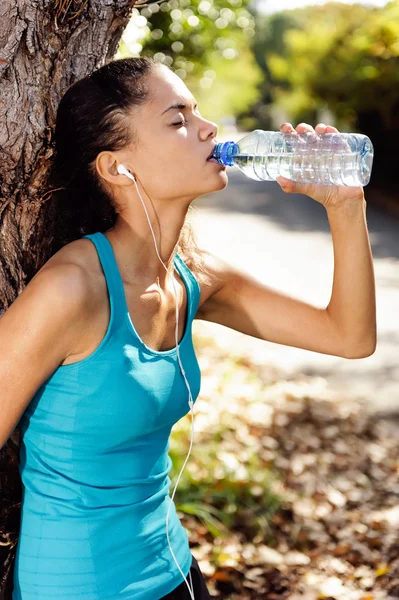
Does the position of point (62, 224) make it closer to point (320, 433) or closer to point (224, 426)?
point (224, 426)

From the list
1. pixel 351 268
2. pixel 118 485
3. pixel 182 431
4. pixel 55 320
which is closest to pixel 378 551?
pixel 182 431

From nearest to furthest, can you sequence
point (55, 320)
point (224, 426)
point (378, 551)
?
1. point (55, 320)
2. point (378, 551)
3. point (224, 426)

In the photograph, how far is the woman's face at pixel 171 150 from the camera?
2.10 meters

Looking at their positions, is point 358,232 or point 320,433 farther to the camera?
point 320,433

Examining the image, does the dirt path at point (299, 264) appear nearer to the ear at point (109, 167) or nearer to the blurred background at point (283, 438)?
the blurred background at point (283, 438)

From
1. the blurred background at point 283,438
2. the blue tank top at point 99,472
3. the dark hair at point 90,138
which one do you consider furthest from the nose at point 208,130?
the blurred background at point 283,438

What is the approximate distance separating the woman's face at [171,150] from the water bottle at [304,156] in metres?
0.06

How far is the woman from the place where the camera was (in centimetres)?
187

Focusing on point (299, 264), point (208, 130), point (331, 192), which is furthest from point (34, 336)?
point (299, 264)

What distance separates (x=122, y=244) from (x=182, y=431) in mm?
2788

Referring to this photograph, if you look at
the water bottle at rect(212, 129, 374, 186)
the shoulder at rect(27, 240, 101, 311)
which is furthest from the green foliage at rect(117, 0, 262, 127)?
the shoulder at rect(27, 240, 101, 311)

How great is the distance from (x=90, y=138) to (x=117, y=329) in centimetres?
57

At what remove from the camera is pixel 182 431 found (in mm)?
4762

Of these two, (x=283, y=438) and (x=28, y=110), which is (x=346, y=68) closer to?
(x=283, y=438)
